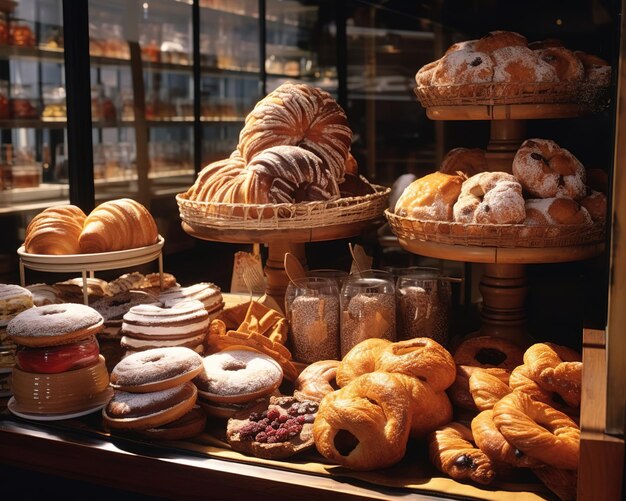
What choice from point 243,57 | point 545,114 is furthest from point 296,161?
point 243,57

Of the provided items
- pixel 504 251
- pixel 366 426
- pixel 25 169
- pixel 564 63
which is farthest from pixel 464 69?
pixel 25 169

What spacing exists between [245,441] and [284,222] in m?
0.64

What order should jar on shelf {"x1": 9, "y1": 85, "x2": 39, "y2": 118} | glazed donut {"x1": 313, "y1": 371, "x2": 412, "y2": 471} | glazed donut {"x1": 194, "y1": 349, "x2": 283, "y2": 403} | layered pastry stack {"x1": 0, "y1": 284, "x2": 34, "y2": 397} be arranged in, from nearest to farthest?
glazed donut {"x1": 313, "y1": 371, "x2": 412, "y2": 471}, glazed donut {"x1": 194, "y1": 349, "x2": 283, "y2": 403}, layered pastry stack {"x1": 0, "y1": 284, "x2": 34, "y2": 397}, jar on shelf {"x1": 9, "y1": 85, "x2": 39, "y2": 118}

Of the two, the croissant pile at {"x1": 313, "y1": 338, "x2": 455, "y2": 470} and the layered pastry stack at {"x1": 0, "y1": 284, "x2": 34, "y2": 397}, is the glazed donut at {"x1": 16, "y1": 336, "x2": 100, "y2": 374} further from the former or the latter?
the croissant pile at {"x1": 313, "y1": 338, "x2": 455, "y2": 470}

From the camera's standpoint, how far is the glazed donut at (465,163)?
6.47 ft

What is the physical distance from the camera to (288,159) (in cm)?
206

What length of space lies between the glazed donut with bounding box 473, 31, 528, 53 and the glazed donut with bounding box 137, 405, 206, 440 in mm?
1107

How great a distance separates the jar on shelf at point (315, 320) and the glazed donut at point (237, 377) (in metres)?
0.20

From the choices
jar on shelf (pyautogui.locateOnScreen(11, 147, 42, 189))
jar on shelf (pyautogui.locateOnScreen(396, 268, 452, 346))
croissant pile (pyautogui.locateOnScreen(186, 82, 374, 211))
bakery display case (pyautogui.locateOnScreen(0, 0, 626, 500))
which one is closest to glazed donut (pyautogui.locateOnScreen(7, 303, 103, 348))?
bakery display case (pyautogui.locateOnScreen(0, 0, 626, 500))

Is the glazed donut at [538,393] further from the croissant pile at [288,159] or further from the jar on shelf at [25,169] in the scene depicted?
the jar on shelf at [25,169]

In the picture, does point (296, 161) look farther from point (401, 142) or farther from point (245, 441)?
point (401, 142)

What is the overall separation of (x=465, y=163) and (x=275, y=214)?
1.69ft

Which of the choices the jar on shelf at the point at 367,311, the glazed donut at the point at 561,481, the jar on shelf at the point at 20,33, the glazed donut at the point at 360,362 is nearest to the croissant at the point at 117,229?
the jar on shelf at the point at 367,311

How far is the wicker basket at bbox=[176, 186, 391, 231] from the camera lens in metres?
2.01
